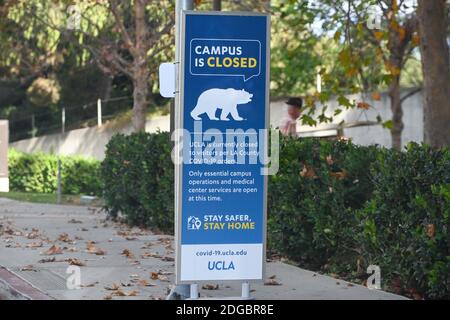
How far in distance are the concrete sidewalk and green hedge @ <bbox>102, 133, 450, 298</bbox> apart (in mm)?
377

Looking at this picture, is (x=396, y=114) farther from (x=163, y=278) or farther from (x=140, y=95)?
(x=163, y=278)

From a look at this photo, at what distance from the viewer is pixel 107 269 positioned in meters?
11.0

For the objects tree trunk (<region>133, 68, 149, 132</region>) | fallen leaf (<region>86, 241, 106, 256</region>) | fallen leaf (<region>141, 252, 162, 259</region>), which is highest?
tree trunk (<region>133, 68, 149, 132</region>)

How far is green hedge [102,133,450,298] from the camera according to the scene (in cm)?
886

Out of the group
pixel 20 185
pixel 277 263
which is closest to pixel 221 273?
pixel 277 263

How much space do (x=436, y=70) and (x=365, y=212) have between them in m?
4.19

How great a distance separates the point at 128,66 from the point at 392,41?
272 inches

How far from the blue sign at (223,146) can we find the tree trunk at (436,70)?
208 inches

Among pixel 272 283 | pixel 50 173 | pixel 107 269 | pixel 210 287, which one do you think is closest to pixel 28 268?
pixel 107 269

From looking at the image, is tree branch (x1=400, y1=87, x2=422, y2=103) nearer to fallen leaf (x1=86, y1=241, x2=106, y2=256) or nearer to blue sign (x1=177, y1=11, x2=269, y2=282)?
fallen leaf (x1=86, y1=241, x2=106, y2=256)

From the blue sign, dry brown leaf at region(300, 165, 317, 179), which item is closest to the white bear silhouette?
the blue sign

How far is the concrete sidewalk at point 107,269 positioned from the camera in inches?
373

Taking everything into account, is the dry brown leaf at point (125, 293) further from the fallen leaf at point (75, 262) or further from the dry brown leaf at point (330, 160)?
the dry brown leaf at point (330, 160)
